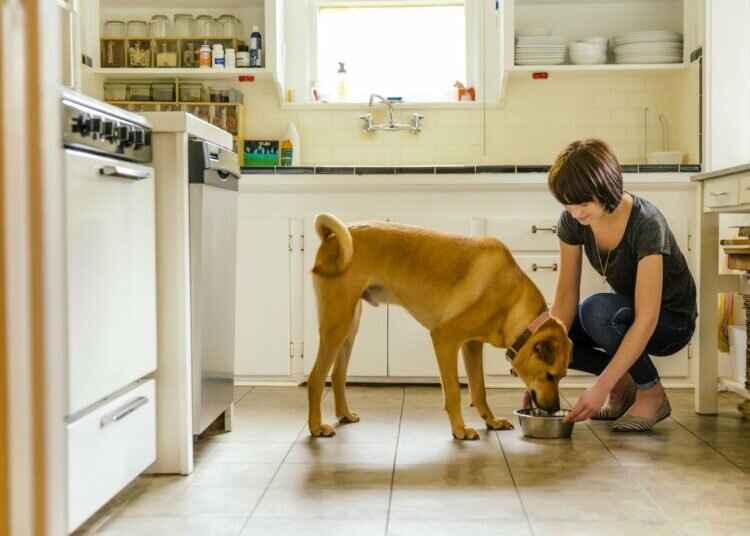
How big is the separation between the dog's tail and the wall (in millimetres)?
1834

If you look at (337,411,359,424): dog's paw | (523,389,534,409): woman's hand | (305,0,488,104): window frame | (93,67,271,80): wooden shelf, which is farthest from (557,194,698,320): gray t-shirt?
(93,67,271,80): wooden shelf

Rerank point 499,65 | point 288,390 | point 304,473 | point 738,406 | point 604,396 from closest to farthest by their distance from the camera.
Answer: point 304,473
point 604,396
point 738,406
point 288,390
point 499,65

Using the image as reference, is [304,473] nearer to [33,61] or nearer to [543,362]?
[543,362]

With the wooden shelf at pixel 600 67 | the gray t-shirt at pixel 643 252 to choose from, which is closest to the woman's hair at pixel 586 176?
the gray t-shirt at pixel 643 252

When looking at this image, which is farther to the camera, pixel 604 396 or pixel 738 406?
pixel 738 406

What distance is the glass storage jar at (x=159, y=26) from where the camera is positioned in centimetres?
451

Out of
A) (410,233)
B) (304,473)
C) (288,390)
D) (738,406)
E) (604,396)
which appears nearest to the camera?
(304,473)

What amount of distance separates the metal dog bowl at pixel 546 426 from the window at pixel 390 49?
7.68 ft

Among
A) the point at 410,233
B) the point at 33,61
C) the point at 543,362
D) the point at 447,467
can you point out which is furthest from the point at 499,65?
the point at 33,61

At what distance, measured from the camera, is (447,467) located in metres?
2.47

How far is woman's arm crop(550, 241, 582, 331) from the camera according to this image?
9.90 feet

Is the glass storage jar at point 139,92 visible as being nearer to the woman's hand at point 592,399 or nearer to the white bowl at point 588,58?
the white bowl at point 588,58

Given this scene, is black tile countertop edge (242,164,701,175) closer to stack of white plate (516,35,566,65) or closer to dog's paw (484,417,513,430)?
stack of white plate (516,35,566,65)

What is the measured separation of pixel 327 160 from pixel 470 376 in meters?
1.99
